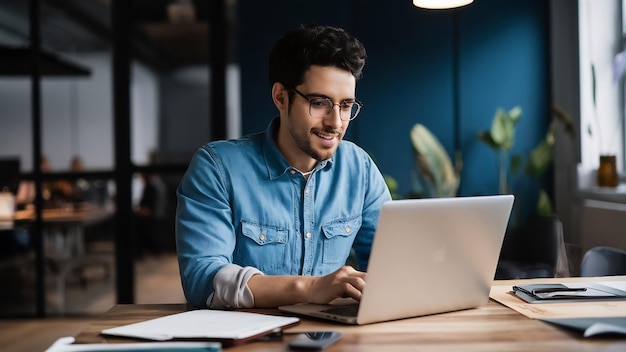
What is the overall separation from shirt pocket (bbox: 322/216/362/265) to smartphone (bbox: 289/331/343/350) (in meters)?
0.74

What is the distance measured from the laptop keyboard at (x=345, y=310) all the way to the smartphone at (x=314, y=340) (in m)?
0.15

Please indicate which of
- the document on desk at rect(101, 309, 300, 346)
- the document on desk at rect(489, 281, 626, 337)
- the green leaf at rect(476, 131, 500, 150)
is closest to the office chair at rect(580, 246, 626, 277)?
the document on desk at rect(489, 281, 626, 337)

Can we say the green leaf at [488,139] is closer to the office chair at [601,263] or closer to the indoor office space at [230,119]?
the indoor office space at [230,119]

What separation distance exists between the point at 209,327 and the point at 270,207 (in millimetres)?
670

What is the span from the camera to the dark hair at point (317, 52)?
2.11 m

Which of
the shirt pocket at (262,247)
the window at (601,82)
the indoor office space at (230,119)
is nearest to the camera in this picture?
the shirt pocket at (262,247)

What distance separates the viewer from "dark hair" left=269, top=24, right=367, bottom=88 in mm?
2107

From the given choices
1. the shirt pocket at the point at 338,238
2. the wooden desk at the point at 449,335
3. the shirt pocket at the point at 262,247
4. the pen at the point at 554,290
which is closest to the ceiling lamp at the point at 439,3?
the shirt pocket at the point at 338,238

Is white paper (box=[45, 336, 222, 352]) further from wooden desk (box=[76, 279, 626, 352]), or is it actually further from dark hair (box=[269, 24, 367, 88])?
dark hair (box=[269, 24, 367, 88])

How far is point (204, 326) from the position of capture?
61.3 inches

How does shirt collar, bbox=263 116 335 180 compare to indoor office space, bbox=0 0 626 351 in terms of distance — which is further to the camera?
indoor office space, bbox=0 0 626 351

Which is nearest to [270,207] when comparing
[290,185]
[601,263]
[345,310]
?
[290,185]

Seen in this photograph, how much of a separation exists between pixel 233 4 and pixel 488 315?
504 cm

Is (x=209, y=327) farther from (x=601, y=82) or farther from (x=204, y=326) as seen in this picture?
(x=601, y=82)
